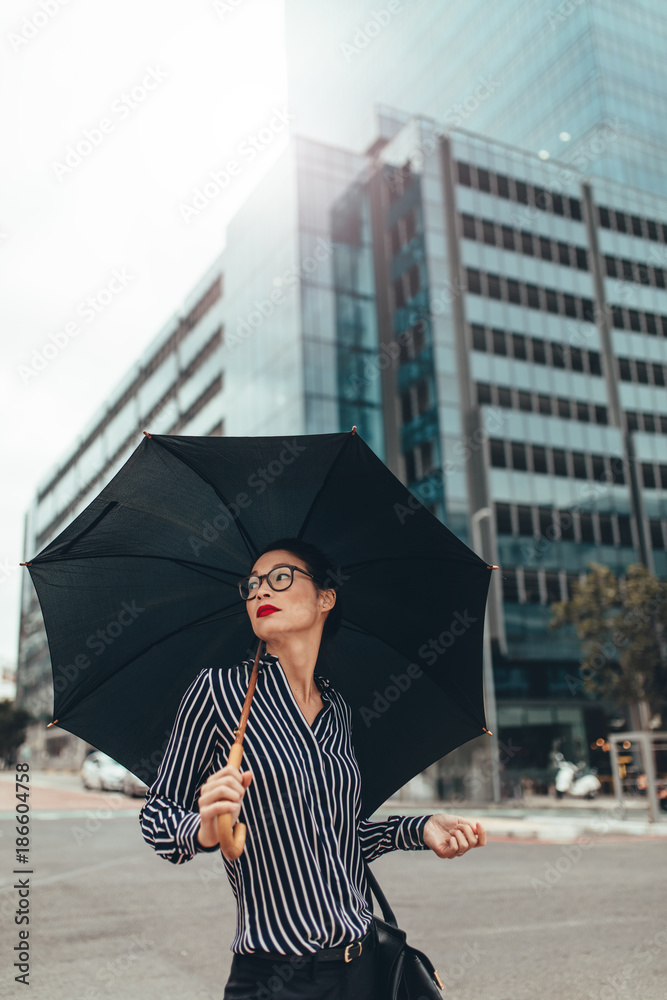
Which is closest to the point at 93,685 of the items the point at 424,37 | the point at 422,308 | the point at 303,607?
the point at 303,607

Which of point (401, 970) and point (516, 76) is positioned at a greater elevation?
point (516, 76)

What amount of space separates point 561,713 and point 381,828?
36304mm

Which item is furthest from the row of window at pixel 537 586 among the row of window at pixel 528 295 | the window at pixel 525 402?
the row of window at pixel 528 295

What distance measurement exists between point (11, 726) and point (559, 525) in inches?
1776

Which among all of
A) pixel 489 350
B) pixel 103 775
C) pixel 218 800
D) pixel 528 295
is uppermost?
pixel 528 295

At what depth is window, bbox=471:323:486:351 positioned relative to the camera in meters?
39.8

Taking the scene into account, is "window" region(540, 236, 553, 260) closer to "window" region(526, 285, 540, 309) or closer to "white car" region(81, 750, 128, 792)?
"window" region(526, 285, 540, 309)

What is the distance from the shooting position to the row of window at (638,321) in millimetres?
43938

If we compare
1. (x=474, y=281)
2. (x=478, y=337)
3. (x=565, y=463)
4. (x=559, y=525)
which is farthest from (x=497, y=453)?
(x=474, y=281)

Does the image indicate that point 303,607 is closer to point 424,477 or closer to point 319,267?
point 424,477

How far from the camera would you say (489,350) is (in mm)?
40031

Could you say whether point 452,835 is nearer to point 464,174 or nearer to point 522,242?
point 522,242

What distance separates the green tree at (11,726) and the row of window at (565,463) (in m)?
43.9

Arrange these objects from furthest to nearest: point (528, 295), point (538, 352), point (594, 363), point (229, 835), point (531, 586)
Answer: point (594, 363) < point (528, 295) < point (538, 352) < point (531, 586) < point (229, 835)
